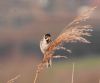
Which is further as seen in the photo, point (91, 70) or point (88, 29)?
point (91, 70)

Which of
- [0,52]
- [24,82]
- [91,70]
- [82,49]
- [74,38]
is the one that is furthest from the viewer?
[82,49]

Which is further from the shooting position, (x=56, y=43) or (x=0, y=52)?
(x=0, y=52)

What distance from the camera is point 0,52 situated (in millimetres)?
19969

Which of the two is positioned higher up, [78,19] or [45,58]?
[78,19]

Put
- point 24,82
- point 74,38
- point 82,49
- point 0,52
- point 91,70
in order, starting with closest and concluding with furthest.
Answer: point 74,38
point 24,82
point 91,70
point 0,52
point 82,49

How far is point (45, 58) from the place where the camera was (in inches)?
145

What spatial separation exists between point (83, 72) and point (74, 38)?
48.4 ft

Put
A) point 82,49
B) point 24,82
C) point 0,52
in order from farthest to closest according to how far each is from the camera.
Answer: point 82,49 → point 0,52 → point 24,82

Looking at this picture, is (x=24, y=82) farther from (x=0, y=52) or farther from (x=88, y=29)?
(x=88, y=29)

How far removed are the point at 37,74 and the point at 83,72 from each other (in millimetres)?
14710

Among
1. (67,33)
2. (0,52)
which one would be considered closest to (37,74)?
(67,33)

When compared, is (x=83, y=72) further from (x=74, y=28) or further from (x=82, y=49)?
(x=74, y=28)

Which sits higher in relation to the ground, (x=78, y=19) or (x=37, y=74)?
(x=78, y=19)

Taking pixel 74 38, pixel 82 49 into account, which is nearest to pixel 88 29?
pixel 74 38
